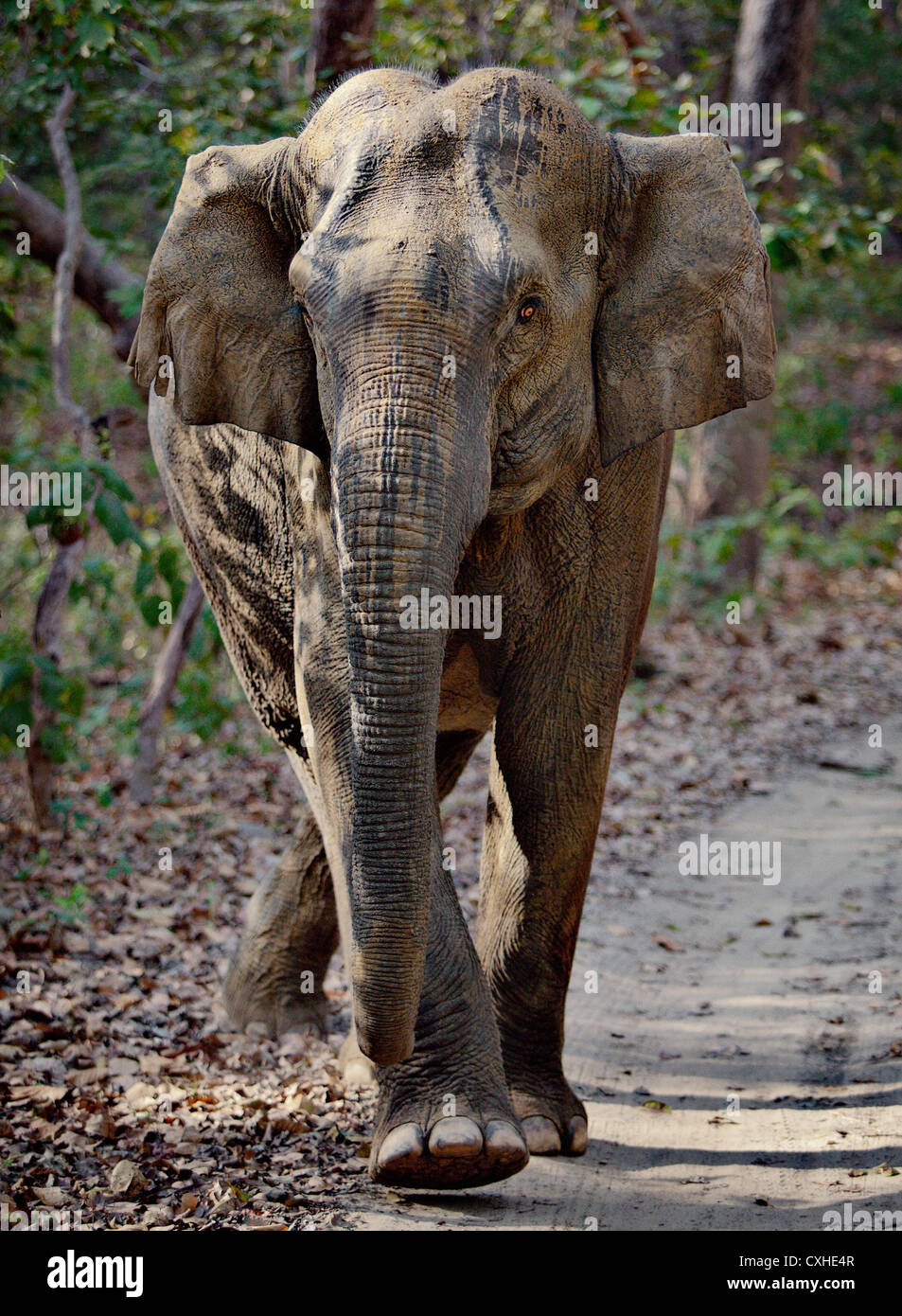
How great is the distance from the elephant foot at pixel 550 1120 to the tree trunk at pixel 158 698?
411 cm

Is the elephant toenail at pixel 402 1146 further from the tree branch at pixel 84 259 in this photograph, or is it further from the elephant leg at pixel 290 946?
the tree branch at pixel 84 259

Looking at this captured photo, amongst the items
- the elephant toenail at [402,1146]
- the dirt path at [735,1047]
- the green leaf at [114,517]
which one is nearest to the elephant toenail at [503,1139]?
the elephant toenail at [402,1146]

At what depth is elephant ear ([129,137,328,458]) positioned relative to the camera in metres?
3.99

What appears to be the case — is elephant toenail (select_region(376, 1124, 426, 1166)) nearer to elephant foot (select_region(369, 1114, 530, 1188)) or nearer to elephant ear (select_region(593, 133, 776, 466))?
elephant foot (select_region(369, 1114, 530, 1188))

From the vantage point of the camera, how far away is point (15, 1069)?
196 inches

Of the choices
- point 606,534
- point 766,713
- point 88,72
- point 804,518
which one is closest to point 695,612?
point 766,713

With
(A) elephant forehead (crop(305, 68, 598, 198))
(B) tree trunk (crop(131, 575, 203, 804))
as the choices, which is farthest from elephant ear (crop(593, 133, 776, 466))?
(B) tree trunk (crop(131, 575, 203, 804))

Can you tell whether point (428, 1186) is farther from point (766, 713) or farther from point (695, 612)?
point (695, 612)

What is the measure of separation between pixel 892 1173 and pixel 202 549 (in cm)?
322

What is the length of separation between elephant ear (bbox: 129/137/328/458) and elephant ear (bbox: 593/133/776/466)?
0.84m

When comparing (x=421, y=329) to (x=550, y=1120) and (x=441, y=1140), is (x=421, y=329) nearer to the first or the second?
(x=441, y=1140)

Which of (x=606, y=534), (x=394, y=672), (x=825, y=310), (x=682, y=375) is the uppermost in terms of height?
(x=825, y=310)

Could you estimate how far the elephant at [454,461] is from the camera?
329cm

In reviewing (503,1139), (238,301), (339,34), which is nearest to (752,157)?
(339,34)
